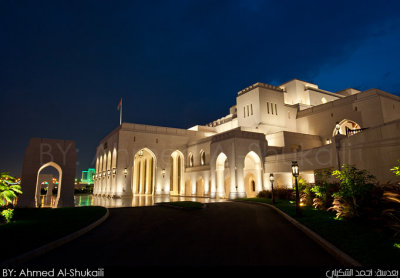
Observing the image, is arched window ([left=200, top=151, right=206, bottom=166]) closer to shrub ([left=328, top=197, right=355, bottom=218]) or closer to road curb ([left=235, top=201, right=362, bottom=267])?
shrub ([left=328, top=197, right=355, bottom=218])

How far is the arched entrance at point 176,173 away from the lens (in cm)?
3756

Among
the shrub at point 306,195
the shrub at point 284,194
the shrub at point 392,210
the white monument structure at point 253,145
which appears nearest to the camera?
the shrub at point 392,210

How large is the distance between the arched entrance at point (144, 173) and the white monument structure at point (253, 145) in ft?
0.56

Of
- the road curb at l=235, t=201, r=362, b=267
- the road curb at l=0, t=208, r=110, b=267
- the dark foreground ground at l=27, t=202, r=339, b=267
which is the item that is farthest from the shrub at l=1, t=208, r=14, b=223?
the road curb at l=235, t=201, r=362, b=267

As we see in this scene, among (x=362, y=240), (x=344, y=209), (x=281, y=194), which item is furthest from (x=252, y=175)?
(x=362, y=240)

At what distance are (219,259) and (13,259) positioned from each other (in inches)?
159

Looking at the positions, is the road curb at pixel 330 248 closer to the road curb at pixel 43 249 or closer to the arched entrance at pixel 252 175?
the road curb at pixel 43 249

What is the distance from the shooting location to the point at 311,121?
32.8m

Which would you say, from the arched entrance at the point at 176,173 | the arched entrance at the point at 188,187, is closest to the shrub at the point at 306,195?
the arched entrance at the point at 188,187

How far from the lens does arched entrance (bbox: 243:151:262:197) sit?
25378 mm

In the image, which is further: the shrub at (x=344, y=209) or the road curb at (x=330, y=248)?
the shrub at (x=344, y=209)

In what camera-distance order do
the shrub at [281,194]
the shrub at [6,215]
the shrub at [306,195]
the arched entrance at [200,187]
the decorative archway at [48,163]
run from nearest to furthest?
the shrub at [6,215] < the shrub at [306,195] < the decorative archway at [48,163] < the shrub at [281,194] < the arched entrance at [200,187]

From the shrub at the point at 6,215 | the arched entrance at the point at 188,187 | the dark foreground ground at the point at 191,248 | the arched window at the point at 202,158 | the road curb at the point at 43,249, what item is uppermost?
the arched window at the point at 202,158

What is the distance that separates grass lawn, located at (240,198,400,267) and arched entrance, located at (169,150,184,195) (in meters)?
29.9
